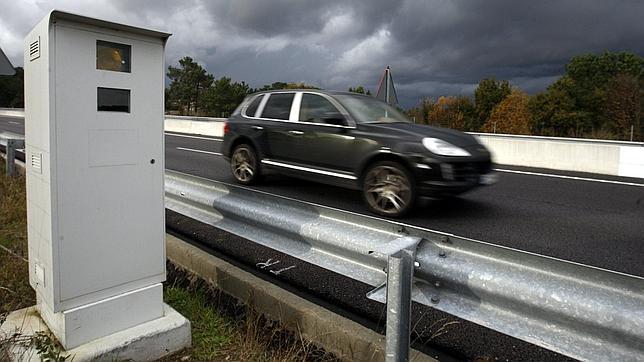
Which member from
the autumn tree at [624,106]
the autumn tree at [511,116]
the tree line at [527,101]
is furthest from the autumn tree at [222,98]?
the autumn tree at [624,106]

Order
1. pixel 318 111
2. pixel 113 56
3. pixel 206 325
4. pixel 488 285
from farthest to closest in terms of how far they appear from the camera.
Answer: pixel 318 111
pixel 206 325
pixel 113 56
pixel 488 285

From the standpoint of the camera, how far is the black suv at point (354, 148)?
17.8ft

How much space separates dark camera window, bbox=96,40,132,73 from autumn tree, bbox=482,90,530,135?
8096 cm

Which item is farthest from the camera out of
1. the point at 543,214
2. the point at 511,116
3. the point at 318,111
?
the point at 511,116

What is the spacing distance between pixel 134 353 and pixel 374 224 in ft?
4.86

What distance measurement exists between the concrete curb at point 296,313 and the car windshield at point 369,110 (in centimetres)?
345

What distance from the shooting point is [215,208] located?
348cm

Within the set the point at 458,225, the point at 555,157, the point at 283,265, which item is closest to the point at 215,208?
the point at 283,265

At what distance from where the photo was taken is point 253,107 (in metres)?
7.83

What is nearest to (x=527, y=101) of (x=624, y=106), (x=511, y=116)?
(x=511, y=116)

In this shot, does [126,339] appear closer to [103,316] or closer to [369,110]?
[103,316]

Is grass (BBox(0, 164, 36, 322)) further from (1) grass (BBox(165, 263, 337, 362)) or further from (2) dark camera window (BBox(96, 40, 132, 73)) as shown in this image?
(2) dark camera window (BBox(96, 40, 132, 73))

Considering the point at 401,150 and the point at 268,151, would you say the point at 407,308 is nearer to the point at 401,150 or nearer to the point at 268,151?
the point at 401,150

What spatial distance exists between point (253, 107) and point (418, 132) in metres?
3.24
